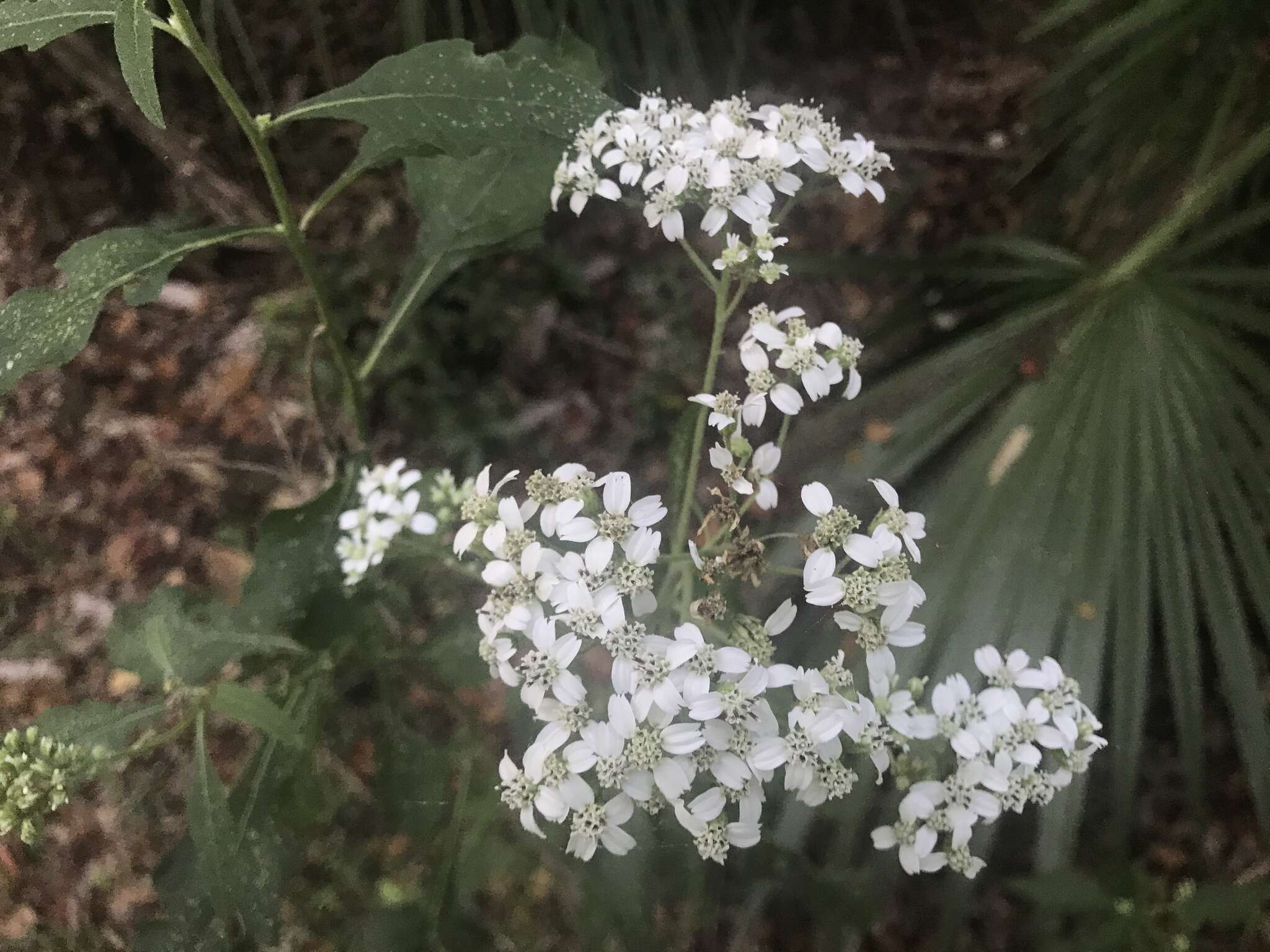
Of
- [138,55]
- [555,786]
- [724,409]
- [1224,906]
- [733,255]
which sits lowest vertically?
[1224,906]

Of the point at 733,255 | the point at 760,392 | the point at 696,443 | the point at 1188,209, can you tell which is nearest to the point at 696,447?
the point at 696,443

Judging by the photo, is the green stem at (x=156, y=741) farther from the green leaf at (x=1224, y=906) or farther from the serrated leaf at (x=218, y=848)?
the green leaf at (x=1224, y=906)

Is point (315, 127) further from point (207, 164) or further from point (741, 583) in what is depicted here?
point (741, 583)

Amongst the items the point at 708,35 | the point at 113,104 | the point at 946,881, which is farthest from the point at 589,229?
the point at 946,881

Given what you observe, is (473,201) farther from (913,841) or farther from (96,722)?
(913,841)

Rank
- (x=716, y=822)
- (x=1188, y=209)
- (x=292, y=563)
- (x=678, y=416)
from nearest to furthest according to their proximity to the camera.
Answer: (x=716, y=822)
(x=292, y=563)
(x=1188, y=209)
(x=678, y=416)

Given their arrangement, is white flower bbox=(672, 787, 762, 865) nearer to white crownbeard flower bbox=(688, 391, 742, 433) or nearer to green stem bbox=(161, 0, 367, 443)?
white crownbeard flower bbox=(688, 391, 742, 433)
